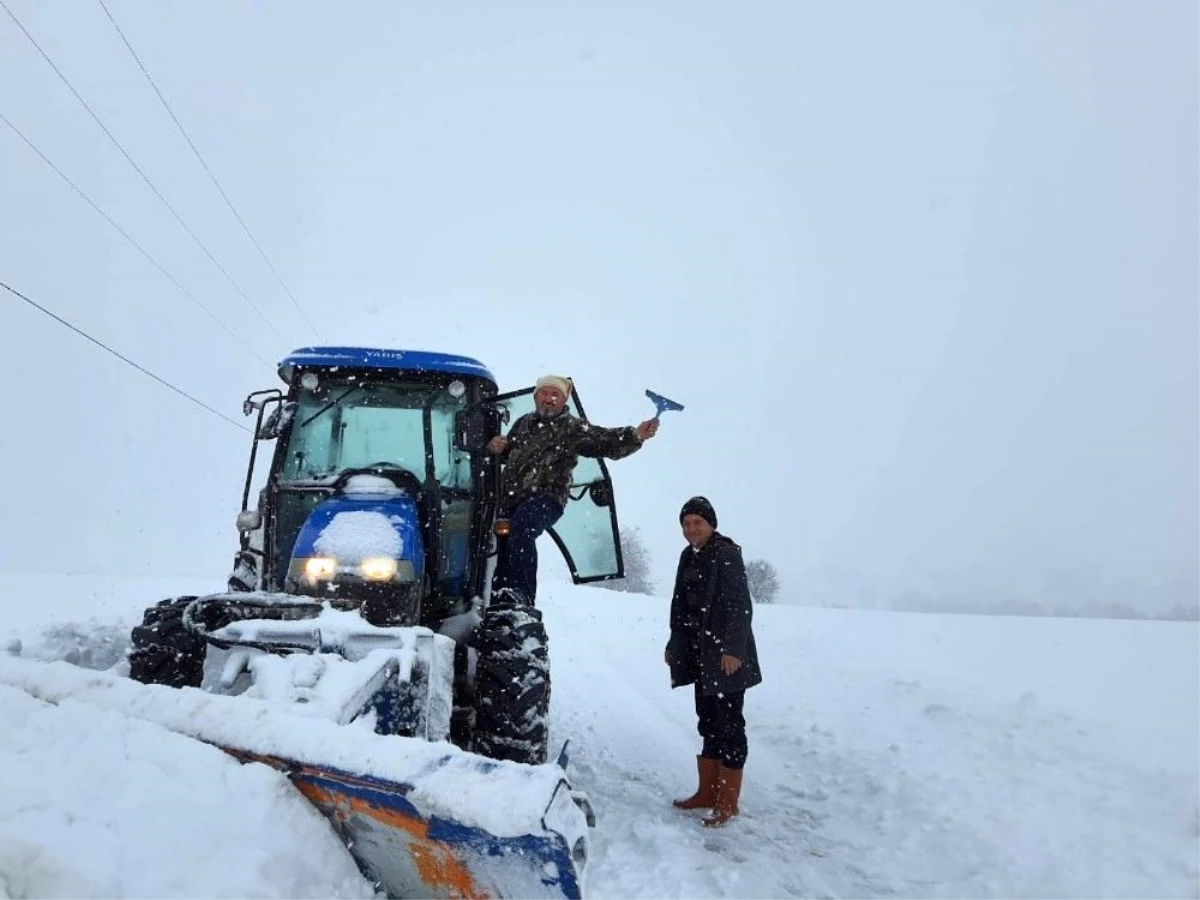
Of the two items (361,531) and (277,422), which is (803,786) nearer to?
(361,531)

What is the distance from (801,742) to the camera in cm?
553

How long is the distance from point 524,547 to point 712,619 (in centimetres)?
110

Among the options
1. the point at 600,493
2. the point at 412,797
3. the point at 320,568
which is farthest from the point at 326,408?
the point at 412,797

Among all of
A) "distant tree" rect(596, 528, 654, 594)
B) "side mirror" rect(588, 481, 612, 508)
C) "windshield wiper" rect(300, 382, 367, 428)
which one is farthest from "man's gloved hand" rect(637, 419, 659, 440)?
"distant tree" rect(596, 528, 654, 594)

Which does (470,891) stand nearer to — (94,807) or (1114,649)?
(94,807)

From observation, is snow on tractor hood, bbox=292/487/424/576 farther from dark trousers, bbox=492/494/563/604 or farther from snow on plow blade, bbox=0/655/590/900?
snow on plow blade, bbox=0/655/590/900

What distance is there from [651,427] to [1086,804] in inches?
120

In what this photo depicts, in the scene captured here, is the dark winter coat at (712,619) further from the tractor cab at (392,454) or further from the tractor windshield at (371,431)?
the tractor windshield at (371,431)

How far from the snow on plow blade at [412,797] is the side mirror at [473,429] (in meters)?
2.45

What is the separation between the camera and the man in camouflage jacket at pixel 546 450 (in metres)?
4.41

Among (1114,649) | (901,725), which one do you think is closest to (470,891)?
(901,725)

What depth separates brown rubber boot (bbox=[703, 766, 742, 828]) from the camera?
12.2 feet

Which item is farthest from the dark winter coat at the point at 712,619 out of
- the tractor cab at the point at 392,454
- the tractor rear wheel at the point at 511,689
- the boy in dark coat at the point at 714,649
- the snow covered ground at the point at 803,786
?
the tractor cab at the point at 392,454

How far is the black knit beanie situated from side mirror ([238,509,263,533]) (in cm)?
241
